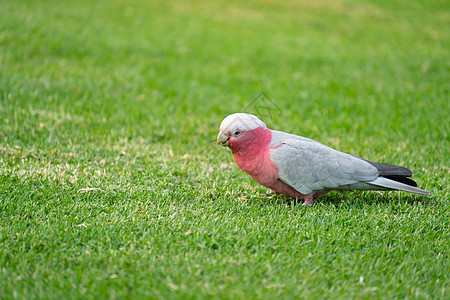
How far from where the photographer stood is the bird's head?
3.18m

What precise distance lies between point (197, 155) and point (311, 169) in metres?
1.58

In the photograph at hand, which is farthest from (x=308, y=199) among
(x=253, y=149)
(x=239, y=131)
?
(x=239, y=131)

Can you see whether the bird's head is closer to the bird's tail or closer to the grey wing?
the grey wing

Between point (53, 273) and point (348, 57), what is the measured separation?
7185 mm

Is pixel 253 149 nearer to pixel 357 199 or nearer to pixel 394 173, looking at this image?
pixel 357 199

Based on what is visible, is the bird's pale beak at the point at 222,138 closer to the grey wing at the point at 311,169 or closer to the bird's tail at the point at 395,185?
the grey wing at the point at 311,169

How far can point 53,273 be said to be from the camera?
7.84 ft

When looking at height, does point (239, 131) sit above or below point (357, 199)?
above

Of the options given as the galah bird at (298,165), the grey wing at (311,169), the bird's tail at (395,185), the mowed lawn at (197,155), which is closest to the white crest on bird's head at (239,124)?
the galah bird at (298,165)

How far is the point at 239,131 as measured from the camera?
319 cm

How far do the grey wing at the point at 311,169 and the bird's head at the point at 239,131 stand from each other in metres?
0.21

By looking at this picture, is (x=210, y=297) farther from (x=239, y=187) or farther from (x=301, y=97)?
(x=301, y=97)

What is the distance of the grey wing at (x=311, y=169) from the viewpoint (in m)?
3.19

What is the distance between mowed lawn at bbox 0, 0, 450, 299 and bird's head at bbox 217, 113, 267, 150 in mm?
536
